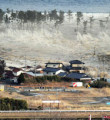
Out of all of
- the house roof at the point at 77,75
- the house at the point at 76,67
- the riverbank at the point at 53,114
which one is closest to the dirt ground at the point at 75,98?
the riverbank at the point at 53,114

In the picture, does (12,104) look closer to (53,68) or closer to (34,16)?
(53,68)

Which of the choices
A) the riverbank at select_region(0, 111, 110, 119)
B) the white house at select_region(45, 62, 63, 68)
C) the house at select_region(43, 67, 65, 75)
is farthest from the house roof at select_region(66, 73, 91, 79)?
the riverbank at select_region(0, 111, 110, 119)

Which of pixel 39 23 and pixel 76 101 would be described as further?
pixel 39 23

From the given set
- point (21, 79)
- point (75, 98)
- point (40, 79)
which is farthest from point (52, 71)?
point (75, 98)

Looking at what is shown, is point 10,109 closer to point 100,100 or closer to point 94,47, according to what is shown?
point 100,100

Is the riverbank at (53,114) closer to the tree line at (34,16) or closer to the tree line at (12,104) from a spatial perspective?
the tree line at (12,104)

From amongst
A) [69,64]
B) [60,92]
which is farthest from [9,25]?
[60,92]

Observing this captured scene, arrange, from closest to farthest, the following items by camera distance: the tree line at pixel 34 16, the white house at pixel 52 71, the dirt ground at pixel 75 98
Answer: the dirt ground at pixel 75 98, the white house at pixel 52 71, the tree line at pixel 34 16
